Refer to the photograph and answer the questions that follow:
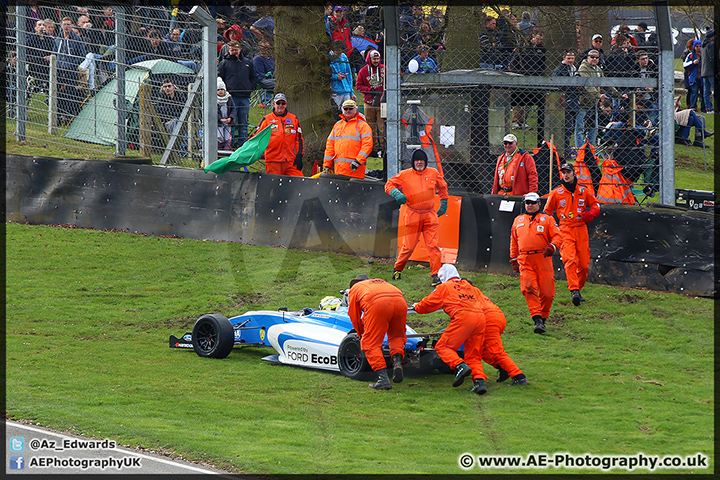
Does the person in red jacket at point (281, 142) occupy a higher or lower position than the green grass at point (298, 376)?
higher

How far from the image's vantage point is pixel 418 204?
41.4 ft

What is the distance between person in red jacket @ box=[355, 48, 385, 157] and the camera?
657 inches

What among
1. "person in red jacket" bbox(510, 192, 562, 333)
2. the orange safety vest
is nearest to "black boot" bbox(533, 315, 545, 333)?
"person in red jacket" bbox(510, 192, 562, 333)

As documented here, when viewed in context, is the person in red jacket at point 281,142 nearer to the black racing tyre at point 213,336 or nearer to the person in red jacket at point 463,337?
the black racing tyre at point 213,336

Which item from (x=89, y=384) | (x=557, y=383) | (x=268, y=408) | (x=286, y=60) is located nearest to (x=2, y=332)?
(x=89, y=384)

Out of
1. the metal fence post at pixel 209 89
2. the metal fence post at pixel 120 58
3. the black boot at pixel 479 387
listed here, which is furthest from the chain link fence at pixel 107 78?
the black boot at pixel 479 387

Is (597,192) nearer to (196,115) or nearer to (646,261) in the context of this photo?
(646,261)

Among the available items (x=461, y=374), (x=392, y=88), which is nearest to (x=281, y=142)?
(x=392, y=88)

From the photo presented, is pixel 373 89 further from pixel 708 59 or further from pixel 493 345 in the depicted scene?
pixel 493 345

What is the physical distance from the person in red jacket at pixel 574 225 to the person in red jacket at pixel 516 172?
1.19 meters

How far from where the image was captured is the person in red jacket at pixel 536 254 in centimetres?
1080

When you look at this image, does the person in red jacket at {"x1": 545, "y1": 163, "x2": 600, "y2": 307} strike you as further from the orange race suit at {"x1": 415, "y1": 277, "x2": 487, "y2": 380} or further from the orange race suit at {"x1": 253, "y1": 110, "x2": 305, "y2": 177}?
the orange race suit at {"x1": 253, "y1": 110, "x2": 305, "y2": 177}

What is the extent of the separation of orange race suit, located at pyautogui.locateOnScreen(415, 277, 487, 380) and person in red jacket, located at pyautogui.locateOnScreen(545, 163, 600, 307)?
3.03 meters

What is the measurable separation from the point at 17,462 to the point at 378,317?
3651mm
